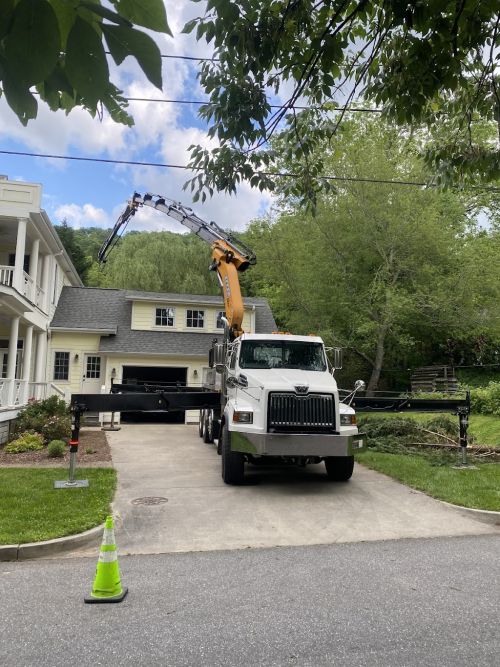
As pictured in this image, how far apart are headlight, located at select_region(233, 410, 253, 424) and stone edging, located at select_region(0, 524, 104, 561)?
11.1 ft

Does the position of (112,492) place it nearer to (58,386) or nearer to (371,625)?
(371,625)

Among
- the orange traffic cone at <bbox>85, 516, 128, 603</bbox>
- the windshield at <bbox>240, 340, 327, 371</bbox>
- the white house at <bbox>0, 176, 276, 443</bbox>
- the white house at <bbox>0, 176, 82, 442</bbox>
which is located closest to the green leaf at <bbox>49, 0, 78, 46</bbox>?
the orange traffic cone at <bbox>85, 516, 128, 603</bbox>

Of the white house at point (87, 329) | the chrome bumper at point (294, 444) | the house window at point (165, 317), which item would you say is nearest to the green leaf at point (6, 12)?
the chrome bumper at point (294, 444)

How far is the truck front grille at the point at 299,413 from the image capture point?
895cm

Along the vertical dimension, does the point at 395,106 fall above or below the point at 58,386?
above

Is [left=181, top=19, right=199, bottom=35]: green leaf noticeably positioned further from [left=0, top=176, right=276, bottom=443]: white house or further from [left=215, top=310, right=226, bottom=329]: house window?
[left=0, top=176, right=276, bottom=443]: white house

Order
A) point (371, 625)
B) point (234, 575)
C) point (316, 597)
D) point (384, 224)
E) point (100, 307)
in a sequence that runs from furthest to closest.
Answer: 1. point (100, 307)
2. point (384, 224)
3. point (234, 575)
4. point (316, 597)
5. point (371, 625)

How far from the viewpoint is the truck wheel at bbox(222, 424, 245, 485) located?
9398 mm

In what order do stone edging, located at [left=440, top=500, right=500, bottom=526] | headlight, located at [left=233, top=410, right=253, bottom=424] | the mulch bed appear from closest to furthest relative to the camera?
stone edging, located at [left=440, top=500, right=500, bottom=526], headlight, located at [left=233, top=410, right=253, bottom=424], the mulch bed

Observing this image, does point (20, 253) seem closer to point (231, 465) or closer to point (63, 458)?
point (63, 458)

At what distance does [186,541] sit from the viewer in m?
6.46

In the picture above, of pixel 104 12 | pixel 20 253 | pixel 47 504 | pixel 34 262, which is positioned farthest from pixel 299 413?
pixel 34 262

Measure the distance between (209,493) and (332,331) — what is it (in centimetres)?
1458

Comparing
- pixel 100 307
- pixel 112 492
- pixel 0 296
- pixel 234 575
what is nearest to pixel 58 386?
pixel 100 307
